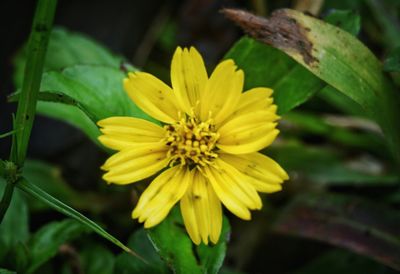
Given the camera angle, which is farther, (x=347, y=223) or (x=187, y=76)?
(x=347, y=223)

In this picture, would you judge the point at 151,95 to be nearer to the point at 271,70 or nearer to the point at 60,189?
the point at 271,70

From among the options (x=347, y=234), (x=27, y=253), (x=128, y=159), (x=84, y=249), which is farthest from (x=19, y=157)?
(x=347, y=234)

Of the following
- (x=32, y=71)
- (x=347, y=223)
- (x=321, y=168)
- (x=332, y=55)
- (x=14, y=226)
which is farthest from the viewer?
(x=321, y=168)

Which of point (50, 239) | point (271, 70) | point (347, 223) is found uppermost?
point (271, 70)

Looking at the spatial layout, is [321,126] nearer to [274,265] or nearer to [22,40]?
[274,265]

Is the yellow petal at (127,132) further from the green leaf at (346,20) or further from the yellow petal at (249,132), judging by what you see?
the green leaf at (346,20)

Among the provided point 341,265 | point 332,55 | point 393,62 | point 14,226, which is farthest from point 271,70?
point 14,226

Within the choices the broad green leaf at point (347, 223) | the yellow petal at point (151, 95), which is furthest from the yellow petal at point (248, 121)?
the broad green leaf at point (347, 223)
